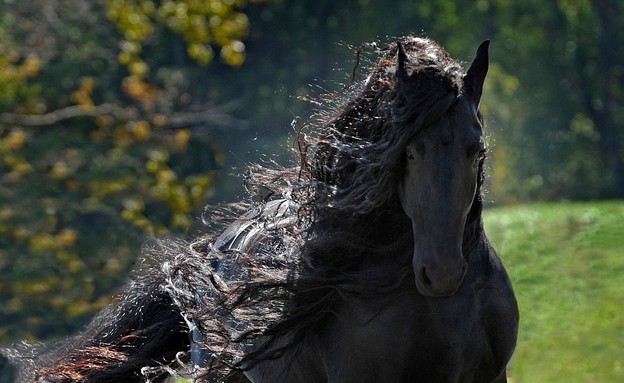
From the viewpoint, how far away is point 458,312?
4.89 meters

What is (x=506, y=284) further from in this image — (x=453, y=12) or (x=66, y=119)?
(x=453, y=12)

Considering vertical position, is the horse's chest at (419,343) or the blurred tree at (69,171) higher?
the horse's chest at (419,343)

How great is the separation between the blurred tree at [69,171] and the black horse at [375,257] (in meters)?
8.58

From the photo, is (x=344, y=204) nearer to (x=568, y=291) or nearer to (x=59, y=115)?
(x=568, y=291)

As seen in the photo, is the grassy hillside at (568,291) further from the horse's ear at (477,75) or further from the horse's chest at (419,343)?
the horse's ear at (477,75)

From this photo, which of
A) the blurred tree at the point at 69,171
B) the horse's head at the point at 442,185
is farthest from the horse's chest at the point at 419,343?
the blurred tree at the point at 69,171

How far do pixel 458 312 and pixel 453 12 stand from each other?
38442mm

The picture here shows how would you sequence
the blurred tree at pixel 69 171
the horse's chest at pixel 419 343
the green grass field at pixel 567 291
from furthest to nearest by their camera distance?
the blurred tree at pixel 69 171
the green grass field at pixel 567 291
the horse's chest at pixel 419 343

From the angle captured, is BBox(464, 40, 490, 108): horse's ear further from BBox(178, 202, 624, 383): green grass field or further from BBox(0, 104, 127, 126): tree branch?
BBox(0, 104, 127, 126): tree branch

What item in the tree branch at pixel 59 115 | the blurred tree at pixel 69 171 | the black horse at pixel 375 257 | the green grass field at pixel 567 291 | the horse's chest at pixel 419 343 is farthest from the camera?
the tree branch at pixel 59 115

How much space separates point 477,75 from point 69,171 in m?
13.2

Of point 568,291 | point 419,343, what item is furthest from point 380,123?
point 568,291

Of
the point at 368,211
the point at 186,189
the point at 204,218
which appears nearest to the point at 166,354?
the point at 204,218

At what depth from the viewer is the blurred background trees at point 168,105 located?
628 inches
